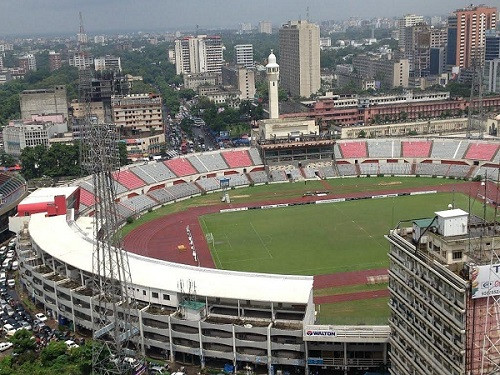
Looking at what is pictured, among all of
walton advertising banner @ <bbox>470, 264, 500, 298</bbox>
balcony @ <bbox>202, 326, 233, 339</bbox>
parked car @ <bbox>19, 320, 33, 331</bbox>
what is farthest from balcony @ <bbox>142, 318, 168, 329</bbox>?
walton advertising banner @ <bbox>470, 264, 500, 298</bbox>

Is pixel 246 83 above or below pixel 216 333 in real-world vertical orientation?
above

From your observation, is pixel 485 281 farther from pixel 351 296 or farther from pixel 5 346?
pixel 5 346

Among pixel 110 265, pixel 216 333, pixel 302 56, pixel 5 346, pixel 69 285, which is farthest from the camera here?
pixel 302 56

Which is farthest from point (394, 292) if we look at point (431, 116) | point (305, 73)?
point (305, 73)

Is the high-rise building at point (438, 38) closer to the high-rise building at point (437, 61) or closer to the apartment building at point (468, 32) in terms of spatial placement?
the high-rise building at point (437, 61)

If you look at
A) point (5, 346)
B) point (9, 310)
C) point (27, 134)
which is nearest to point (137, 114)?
point (27, 134)

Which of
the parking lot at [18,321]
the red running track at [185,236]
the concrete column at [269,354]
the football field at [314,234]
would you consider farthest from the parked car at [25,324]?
the concrete column at [269,354]
